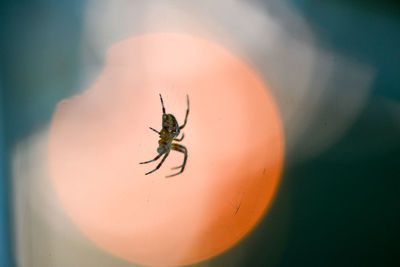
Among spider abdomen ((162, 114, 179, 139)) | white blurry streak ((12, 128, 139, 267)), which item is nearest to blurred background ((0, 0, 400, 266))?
white blurry streak ((12, 128, 139, 267))

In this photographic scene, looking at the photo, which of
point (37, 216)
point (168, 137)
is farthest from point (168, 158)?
point (37, 216)

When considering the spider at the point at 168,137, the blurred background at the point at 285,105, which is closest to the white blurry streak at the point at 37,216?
the blurred background at the point at 285,105

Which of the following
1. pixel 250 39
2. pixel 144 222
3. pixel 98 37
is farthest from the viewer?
pixel 144 222

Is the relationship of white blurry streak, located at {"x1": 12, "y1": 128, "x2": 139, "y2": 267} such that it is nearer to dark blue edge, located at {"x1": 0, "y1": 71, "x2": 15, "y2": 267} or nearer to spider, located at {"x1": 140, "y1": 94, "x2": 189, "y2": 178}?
dark blue edge, located at {"x1": 0, "y1": 71, "x2": 15, "y2": 267}

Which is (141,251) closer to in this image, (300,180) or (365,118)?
(300,180)

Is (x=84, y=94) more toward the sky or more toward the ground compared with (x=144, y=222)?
more toward the sky

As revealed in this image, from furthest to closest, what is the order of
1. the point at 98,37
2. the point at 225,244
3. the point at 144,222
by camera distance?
the point at 225,244 → the point at 144,222 → the point at 98,37

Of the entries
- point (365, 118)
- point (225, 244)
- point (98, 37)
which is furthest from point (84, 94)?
point (365, 118)

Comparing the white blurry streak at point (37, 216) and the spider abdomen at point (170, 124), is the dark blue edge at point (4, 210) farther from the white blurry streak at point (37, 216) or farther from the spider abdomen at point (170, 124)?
the spider abdomen at point (170, 124)
